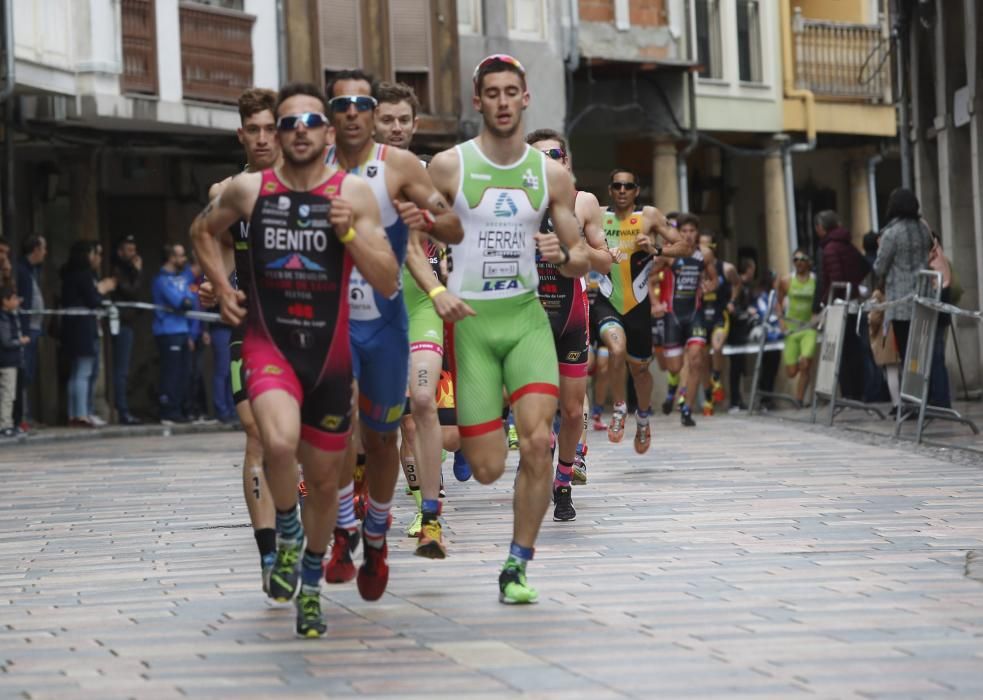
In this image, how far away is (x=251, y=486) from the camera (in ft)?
30.6

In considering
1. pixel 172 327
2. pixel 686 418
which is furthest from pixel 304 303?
pixel 172 327

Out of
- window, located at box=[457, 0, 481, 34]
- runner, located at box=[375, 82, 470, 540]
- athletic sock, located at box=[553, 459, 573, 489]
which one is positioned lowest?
athletic sock, located at box=[553, 459, 573, 489]

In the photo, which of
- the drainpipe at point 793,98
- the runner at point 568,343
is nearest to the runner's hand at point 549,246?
the runner at point 568,343

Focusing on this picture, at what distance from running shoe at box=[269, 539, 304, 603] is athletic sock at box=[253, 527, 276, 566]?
946 mm

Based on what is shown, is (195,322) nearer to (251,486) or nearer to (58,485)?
(58,485)

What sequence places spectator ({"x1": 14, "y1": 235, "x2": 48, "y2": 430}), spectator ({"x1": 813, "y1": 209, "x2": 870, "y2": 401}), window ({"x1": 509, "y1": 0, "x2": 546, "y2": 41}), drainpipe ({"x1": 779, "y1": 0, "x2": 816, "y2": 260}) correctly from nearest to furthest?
spectator ({"x1": 14, "y1": 235, "x2": 48, "y2": 430}) < spectator ({"x1": 813, "y1": 209, "x2": 870, "y2": 401}) < window ({"x1": 509, "y1": 0, "x2": 546, "y2": 41}) < drainpipe ({"x1": 779, "y1": 0, "x2": 816, "y2": 260})

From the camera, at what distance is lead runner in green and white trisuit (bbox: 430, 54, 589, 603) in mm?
8977

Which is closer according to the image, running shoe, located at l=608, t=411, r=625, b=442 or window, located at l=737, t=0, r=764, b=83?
running shoe, located at l=608, t=411, r=625, b=442

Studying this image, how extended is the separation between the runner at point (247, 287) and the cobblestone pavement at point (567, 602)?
0.86ft

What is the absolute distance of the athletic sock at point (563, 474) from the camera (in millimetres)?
12125

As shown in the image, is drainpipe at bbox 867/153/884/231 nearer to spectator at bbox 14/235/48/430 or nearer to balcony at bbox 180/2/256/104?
A: balcony at bbox 180/2/256/104

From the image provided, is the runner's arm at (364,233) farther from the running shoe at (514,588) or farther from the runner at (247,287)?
the running shoe at (514,588)

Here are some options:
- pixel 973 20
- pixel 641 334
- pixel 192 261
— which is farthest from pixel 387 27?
pixel 641 334

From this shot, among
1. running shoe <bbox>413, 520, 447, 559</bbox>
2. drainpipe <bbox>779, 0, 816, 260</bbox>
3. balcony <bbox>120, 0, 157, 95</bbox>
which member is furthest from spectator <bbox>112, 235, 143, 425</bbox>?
drainpipe <bbox>779, 0, 816, 260</bbox>
